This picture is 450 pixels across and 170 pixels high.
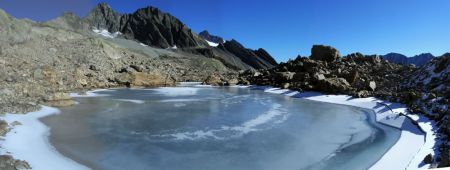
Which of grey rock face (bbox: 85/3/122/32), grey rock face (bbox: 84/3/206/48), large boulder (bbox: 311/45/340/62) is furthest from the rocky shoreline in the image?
grey rock face (bbox: 85/3/122/32)

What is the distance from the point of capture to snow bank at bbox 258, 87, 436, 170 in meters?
12.8

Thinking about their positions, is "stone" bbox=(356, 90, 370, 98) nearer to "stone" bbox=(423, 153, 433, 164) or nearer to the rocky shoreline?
the rocky shoreline

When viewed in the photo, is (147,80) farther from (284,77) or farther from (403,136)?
(403,136)

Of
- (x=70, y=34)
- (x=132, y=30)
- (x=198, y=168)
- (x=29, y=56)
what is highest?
(x=132, y=30)

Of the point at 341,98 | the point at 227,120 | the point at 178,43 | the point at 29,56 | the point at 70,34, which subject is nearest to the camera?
the point at 227,120

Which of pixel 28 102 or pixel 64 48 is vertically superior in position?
pixel 64 48

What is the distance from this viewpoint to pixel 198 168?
469 inches

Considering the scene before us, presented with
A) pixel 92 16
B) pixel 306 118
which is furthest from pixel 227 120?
pixel 92 16

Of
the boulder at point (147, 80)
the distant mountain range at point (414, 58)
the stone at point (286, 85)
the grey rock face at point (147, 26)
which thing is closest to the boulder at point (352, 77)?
the stone at point (286, 85)

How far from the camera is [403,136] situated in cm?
1719

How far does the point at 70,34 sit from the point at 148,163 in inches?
2482

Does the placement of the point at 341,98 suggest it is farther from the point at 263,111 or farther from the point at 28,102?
the point at 28,102

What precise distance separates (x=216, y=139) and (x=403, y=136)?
28.7 ft

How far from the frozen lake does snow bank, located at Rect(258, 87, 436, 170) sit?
52 centimetres
